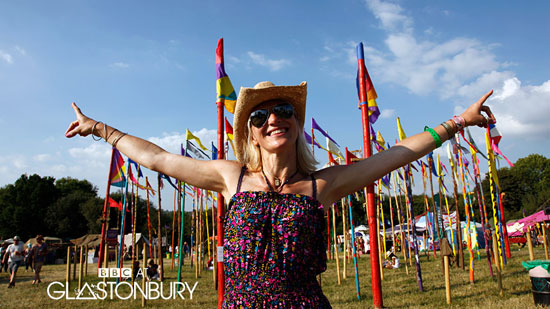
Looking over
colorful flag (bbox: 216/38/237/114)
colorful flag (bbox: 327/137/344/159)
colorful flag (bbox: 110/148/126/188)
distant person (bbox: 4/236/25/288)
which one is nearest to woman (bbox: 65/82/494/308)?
colorful flag (bbox: 216/38/237/114)

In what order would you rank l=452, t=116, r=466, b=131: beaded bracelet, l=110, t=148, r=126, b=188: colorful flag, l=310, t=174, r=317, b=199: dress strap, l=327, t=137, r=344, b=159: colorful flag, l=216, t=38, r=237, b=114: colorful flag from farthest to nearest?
1. l=110, t=148, r=126, b=188: colorful flag
2. l=327, t=137, r=344, b=159: colorful flag
3. l=216, t=38, r=237, b=114: colorful flag
4. l=452, t=116, r=466, b=131: beaded bracelet
5. l=310, t=174, r=317, b=199: dress strap

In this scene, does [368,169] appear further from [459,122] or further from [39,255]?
[39,255]

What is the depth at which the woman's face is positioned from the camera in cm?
223

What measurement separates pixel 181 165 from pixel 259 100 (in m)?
0.66

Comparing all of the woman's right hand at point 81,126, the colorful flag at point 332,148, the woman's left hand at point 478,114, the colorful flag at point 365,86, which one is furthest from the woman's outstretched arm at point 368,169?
the colorful flag at point 332,148

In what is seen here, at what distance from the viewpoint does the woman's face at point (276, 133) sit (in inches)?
87.8

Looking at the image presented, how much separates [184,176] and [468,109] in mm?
1943

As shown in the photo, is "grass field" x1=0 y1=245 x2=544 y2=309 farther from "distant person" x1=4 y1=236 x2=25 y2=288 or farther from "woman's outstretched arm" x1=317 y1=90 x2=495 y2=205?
"woman's outstretched arm" x1=317 y1=90 x2=495 y2=205

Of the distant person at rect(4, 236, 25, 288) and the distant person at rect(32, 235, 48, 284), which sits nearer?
the distant person at rect(4, 236, 25, 288)

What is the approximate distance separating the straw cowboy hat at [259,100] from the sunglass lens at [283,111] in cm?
12

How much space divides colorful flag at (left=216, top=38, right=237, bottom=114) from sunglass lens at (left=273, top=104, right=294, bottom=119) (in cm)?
314

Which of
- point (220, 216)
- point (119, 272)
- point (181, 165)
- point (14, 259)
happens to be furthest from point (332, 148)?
point (14, 259)

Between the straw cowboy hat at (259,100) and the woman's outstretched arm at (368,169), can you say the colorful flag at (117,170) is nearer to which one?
the straw cowboy hat at (259,100)

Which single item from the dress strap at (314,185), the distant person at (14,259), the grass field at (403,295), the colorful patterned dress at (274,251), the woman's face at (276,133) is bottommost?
the grass field at (403,295)
